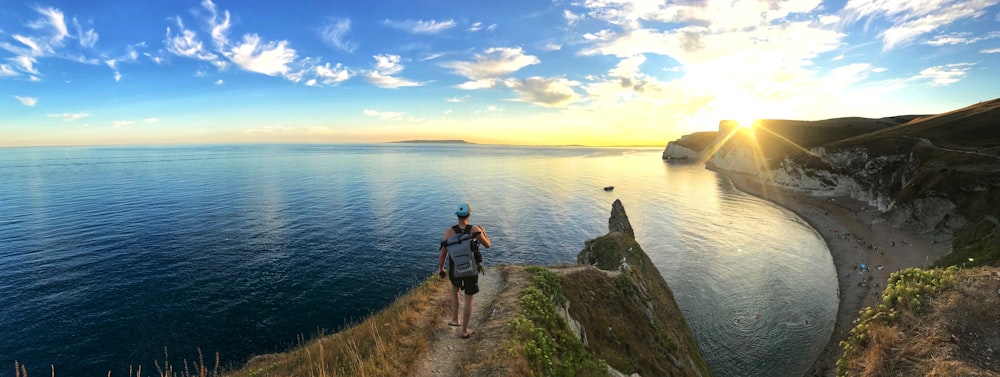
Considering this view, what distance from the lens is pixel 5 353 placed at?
2600 centimetres

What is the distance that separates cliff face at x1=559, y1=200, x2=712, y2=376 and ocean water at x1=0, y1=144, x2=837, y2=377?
841cm

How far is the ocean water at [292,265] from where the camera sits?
28.9 meters

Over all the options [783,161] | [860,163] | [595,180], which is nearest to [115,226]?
[595,180]

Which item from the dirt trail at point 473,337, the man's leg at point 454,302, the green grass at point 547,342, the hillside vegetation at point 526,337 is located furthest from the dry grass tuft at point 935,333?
the man's leg at point 454,302

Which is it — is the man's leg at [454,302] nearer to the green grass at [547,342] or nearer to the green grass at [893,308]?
the green grass at [547,342]

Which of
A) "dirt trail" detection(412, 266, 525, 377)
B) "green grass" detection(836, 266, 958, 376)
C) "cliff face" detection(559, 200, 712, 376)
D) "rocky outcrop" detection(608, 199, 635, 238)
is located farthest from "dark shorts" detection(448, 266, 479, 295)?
"rocky outcrop" detection(608, 199, 635, 238)

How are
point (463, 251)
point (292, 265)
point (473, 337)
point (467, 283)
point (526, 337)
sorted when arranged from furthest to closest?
point (292, 265)
point (473, 337)
point (526, 337)
point (467, 283)
point (463, 251)

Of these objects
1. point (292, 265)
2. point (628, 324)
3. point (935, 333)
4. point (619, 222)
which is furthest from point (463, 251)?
point (619, 222)

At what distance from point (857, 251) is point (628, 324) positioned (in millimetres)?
49685

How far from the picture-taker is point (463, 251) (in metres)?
10.7

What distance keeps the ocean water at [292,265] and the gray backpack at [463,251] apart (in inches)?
995

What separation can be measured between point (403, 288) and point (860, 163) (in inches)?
3688

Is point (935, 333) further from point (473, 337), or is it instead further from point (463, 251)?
point (463, 251)

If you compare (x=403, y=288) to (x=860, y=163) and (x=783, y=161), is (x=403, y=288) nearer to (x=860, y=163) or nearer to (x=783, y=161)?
(x=860, y=163)
